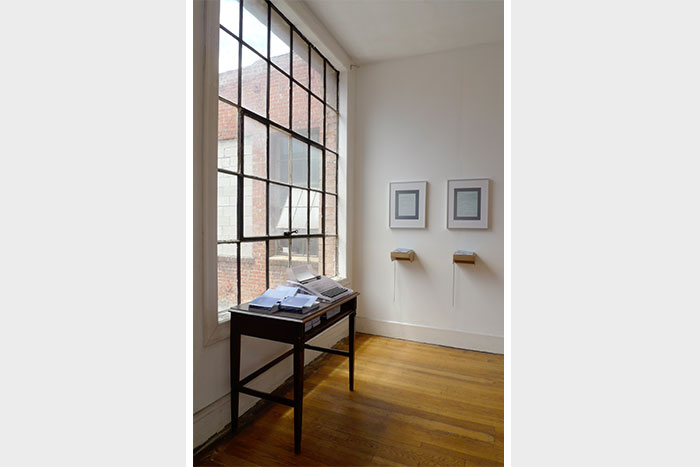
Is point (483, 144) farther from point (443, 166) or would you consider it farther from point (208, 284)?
point (208, 284)

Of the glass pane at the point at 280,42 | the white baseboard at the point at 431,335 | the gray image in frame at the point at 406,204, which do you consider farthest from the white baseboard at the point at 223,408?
the glass pane at the point at 280,42

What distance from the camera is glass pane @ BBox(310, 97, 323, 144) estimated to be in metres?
3.02

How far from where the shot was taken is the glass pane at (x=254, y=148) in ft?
6.90

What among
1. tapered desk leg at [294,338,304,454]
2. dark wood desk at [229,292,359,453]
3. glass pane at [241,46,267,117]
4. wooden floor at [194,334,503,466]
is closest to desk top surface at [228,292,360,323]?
dark wood desk at [229,292,359,453]

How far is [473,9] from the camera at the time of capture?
2.65 metres

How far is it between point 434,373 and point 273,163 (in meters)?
2.11

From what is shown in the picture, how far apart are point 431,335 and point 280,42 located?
3.01 meters

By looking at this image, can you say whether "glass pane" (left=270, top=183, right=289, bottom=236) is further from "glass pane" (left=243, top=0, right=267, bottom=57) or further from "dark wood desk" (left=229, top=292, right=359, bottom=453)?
"glass pane" (left=243, top=0, right=267, bottom=57)

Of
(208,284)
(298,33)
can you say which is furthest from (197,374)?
(298,33)

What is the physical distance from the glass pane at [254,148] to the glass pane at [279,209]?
179 mm

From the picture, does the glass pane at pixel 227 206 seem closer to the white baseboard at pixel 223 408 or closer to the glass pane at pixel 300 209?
the glass pane at pixel 300 209

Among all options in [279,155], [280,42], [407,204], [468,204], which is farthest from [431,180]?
[280,42]

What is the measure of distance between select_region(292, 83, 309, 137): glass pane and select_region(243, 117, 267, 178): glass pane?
0.48m

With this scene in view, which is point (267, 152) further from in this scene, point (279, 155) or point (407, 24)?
point (407, 24)
